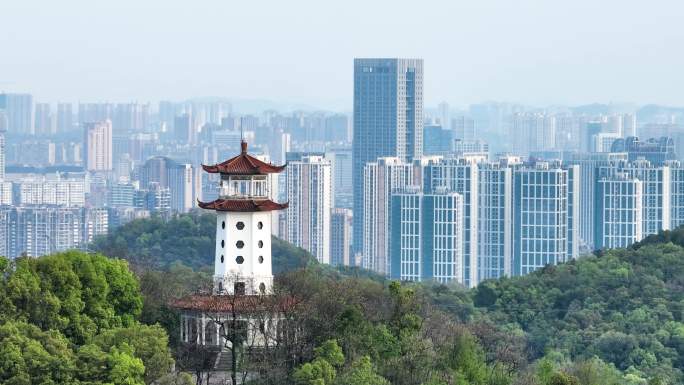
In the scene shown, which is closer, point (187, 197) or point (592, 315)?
point (592, 315)

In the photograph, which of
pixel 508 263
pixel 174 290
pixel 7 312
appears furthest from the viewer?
pixel 508 263

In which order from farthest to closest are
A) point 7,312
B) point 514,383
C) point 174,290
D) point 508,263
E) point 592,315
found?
1. point 508,263
2. point 592,315
3. point 174,290
4. point 514,383
5. point 7,312

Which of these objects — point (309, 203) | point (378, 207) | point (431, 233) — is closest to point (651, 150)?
point (378, 207)

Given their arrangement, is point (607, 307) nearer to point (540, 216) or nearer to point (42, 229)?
point (540, 216)

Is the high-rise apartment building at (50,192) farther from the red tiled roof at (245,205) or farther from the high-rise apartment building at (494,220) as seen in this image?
the red tiled roof at (245,205)

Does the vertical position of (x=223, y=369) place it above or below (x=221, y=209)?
below

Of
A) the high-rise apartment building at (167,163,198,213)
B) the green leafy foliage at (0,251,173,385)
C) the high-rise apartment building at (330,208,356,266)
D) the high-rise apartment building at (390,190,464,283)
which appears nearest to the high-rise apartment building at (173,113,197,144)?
the high-rise apartment building at (167,163,198,213)

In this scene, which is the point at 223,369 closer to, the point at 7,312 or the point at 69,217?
the point at 7,312

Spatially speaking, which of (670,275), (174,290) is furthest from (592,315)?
(174,290)
